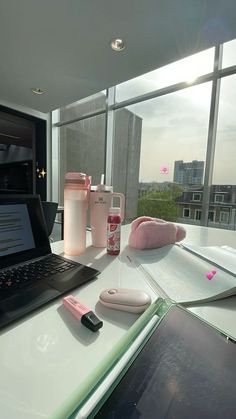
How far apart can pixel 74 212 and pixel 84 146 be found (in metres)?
3.07

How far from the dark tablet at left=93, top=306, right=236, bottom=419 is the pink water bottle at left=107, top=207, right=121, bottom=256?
1.28 feet

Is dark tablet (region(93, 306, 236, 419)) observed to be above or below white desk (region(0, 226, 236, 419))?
above

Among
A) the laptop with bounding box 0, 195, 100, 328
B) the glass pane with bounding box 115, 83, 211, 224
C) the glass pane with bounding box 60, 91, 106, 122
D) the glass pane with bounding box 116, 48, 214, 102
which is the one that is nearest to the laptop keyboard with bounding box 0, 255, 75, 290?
the laptop with bounding box 0, 195, 100, 328

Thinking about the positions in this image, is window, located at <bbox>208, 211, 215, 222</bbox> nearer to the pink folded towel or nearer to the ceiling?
the ceiling

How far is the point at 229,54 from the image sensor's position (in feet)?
6.95

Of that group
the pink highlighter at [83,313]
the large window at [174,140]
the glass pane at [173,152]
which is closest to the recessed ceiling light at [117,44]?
the large window at [174,140]

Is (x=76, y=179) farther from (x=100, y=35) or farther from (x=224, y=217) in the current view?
(x=224, y=217)

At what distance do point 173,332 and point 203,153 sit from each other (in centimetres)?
237

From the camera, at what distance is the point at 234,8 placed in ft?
4.32

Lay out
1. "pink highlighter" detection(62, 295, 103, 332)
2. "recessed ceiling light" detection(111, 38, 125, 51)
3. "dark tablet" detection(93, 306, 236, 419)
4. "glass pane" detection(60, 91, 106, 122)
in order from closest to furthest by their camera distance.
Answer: "dark tablet" detection(93, 306, 236, 419)
"pink highlighter" detection(62, 295, 103, 332)
"recessed ceiling light" detection(111, 38, 125, 51)
"glass pane" detection(60, 91, 106, 122)

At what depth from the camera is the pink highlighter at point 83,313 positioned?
344 millimetres

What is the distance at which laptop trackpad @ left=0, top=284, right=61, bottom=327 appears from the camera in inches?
13.9

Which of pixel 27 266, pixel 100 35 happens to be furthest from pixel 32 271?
pixel 100 35

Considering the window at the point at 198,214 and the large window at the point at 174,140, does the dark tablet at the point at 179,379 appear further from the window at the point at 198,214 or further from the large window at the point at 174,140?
the window at the point at 198,214
